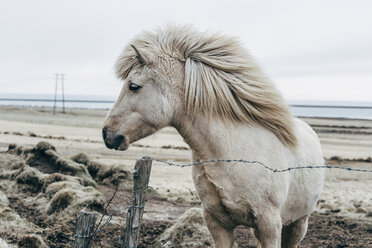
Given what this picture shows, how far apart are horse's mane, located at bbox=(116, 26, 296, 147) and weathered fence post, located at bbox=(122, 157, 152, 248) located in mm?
556

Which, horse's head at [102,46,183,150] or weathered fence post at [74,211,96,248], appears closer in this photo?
weathered fence post at [74,211,96,248]

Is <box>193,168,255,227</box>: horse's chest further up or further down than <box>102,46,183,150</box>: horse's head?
further down

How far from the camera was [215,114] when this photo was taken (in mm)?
2895

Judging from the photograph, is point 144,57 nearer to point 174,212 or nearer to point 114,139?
point 114,139

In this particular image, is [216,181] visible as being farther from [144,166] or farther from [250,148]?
[144,166]

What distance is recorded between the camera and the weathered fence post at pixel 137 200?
268 cm

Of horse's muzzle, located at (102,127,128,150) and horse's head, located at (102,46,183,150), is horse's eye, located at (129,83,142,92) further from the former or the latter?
horse's muzzle, located at (102,127,128,150)

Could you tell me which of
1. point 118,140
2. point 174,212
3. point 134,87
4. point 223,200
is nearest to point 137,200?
point 118,140

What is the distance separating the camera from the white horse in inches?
112

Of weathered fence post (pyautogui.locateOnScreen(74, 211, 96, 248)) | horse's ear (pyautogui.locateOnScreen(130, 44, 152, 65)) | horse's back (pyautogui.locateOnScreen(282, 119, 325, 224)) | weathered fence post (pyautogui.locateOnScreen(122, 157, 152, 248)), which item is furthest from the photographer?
horse's back (pyautogui.locateOnScreen(282, 119, 325, 224))

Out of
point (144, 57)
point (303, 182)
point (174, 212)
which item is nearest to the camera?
point (144, 57)

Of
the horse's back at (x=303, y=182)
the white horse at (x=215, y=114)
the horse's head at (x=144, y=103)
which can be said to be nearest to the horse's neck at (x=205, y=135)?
the white horse at (x=215, y=114)

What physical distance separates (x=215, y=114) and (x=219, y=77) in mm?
288

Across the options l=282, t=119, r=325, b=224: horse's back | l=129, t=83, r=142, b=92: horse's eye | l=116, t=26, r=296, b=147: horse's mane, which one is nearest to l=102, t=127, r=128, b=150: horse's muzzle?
l=129, t=83, r=142, b=92: horse's eye
